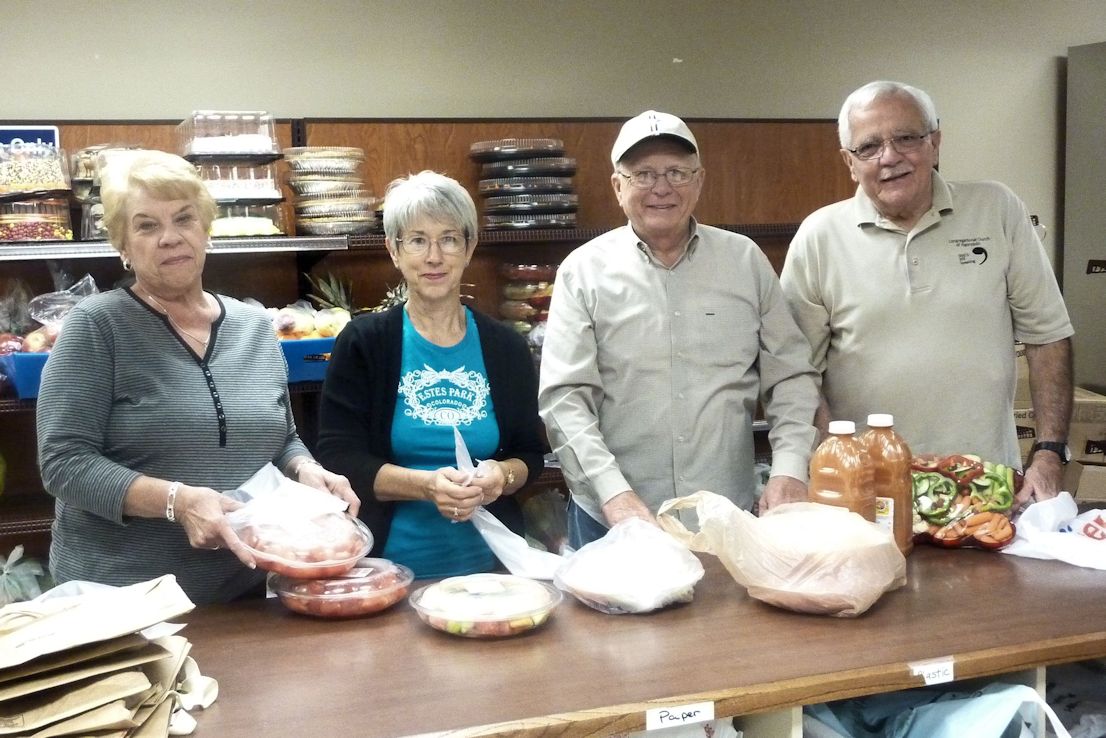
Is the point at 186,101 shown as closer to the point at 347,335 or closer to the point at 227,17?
the point at 227,17

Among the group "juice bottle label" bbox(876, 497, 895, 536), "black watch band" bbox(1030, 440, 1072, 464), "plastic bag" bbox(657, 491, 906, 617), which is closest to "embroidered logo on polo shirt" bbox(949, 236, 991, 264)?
"black watch band" bbox(1030, 440, 1072, 464)

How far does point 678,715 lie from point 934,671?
44cm

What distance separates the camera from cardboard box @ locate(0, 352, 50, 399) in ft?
11.3

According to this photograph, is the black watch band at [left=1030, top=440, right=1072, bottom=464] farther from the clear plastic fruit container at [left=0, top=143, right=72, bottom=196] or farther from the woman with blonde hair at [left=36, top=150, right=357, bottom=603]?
the clear plastic fruit container at [left=0, top=143, right=72, bottom=196]

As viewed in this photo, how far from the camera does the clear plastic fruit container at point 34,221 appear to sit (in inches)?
135

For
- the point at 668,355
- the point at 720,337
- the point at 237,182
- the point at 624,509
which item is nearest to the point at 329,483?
the point at 624,509

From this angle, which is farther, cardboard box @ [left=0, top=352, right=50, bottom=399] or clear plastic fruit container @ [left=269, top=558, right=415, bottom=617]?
cardboard box @ [left=0, top=352, right=50, bottom=399]

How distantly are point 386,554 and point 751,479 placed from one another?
3.04 ft

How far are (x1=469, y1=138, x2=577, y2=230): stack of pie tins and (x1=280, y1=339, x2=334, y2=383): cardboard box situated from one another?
79 centimetres

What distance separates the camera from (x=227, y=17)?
4148 mm

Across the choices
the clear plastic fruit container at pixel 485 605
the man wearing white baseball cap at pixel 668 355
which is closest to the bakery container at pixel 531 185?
the man wearing white baseball cap at pixel 668 355

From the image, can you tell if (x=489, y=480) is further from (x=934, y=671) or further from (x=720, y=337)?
(x=934, y=671)

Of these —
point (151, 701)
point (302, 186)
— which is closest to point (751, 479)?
point (151, 701)

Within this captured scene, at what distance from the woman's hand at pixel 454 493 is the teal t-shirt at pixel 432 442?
17cm
